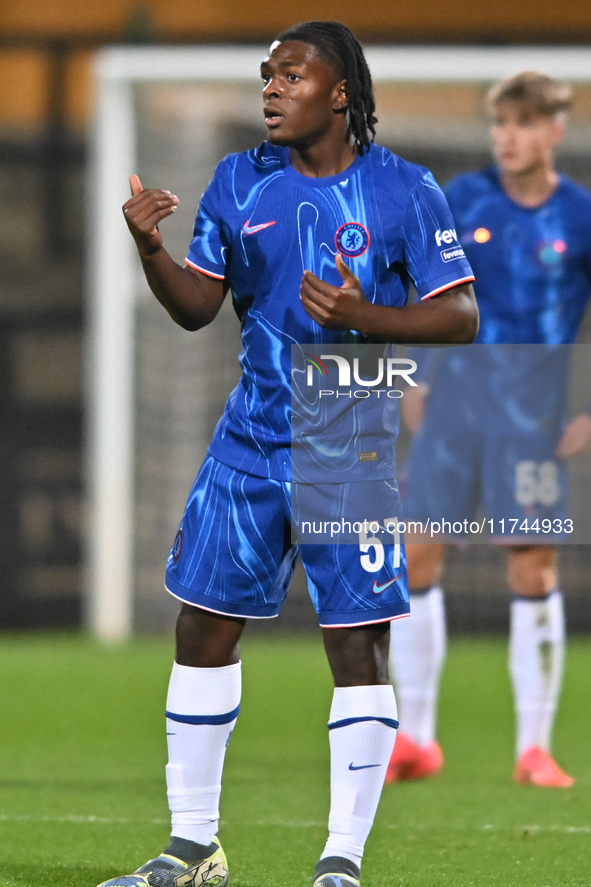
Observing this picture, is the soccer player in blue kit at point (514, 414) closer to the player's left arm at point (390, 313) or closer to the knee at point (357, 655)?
the knee at point (357, 655)

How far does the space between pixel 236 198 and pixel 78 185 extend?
20.0ft

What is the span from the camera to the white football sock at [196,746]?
2.57m

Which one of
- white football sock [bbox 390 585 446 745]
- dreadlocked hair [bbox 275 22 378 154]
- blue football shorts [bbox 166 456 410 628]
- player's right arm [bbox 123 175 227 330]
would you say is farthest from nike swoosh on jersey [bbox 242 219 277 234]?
white football sock [bbox 390 585 446 745]

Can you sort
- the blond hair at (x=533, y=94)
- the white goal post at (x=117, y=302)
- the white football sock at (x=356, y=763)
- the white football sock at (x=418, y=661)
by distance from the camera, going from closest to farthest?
1. the white football sock at (x=356, y=763)
2. the white football sock at (x=418, y=661)
3. the blond hair at (x=533, y=94)
4. the white goal post at (x=117, y=302)

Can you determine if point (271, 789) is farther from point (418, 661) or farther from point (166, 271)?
point (166, 271)

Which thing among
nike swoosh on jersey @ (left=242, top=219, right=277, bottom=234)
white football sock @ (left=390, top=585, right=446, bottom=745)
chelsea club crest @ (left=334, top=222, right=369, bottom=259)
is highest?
nike swoosh on jersey @ (left=242, top=219, right=277, bottom=234)

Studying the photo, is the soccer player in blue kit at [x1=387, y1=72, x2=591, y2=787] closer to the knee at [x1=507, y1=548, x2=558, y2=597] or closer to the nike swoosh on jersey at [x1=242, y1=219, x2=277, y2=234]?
the knee at [x1=507, y1=548, x2=558, y2=597]

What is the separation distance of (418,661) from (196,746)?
1658 millimetres

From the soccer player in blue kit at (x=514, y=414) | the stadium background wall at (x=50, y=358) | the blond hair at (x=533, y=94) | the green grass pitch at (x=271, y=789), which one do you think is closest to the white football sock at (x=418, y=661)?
the soccer player in blue kit at (x=514, y=414)

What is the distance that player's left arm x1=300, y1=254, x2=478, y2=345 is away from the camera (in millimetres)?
2377

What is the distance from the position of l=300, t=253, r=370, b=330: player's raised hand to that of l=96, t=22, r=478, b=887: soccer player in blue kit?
0.06 meters

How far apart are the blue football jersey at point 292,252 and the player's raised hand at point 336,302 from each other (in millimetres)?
123

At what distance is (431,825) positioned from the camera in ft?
11.0

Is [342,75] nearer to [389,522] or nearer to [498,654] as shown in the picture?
[389,522]
